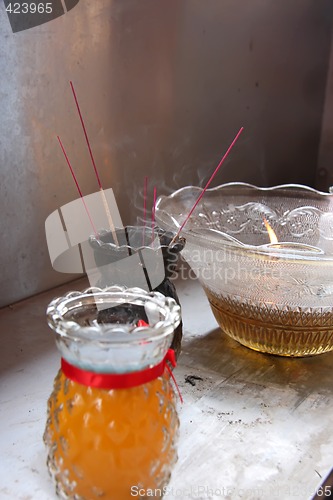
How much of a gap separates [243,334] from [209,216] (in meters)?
0.23

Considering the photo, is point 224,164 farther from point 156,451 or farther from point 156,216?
point 156,451

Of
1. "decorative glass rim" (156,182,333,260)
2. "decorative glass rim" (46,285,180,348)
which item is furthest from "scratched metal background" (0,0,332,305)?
"decorative glass rim" (46,285,180,348)

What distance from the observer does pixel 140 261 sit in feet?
2.47

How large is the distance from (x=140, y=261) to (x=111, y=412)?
0.26 metres

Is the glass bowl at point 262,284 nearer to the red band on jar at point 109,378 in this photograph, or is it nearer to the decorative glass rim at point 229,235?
the decorative glass rim at point 229,235

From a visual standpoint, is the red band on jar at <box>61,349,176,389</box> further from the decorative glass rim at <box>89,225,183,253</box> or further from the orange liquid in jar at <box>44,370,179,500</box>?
the decorative glass rim at <box>89,225,183,253</box>

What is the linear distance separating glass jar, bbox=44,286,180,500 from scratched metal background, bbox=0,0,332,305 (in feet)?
1.60

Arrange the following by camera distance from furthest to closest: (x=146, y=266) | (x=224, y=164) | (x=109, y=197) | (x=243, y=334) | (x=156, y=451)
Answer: (x=224, y=164)
(x=109, y=197)
(x=243, y=334)
(x=146, y=266)
(x=156, y=451)

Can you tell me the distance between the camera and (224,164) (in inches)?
54.6

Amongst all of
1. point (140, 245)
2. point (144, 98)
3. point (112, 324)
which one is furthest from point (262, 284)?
point (144, 98)

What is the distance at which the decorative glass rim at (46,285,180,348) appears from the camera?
20.3 inches

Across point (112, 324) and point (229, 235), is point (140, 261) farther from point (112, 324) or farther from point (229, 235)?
point (229, 235)

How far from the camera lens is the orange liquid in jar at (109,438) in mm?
524

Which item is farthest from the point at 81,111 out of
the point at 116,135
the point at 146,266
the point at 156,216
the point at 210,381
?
the point at 210,381
